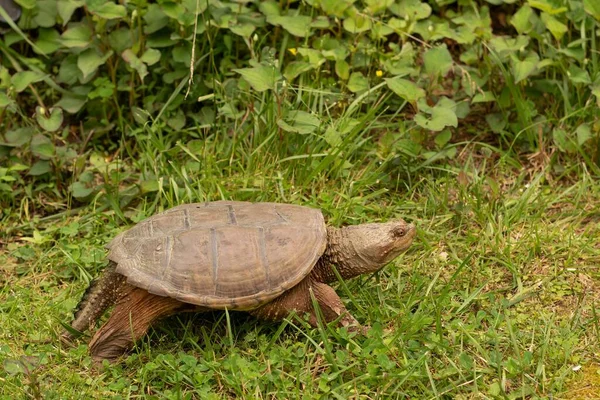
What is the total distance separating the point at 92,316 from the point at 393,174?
184 centimetres

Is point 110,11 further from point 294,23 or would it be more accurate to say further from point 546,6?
point 546,6

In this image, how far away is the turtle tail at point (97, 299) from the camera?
3523mm

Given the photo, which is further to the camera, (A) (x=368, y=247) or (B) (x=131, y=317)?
(A) (x=368, y=247)

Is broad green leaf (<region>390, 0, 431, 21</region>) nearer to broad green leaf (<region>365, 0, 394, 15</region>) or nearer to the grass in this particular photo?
broad green leaf (<region>365, 0, 394, 15</region>)

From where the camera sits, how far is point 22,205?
4.47m

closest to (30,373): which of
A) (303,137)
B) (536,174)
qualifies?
(303,137)

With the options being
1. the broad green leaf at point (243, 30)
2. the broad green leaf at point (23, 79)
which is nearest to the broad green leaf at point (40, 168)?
the broad green leaf at point (23, 79)

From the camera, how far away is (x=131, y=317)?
11.2ft

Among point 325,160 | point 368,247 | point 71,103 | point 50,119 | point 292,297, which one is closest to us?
point 292,297

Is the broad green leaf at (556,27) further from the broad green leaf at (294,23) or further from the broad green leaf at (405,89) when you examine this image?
the broad green leaf at (294,23)

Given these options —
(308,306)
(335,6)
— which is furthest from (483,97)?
(308,306)

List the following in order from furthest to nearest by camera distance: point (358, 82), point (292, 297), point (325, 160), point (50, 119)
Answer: point (358, 82) < point (50, 119) < point (325, 160) < point (292, 297)

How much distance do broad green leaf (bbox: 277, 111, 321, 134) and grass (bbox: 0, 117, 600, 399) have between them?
0.33ft

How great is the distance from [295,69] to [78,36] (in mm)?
1247
